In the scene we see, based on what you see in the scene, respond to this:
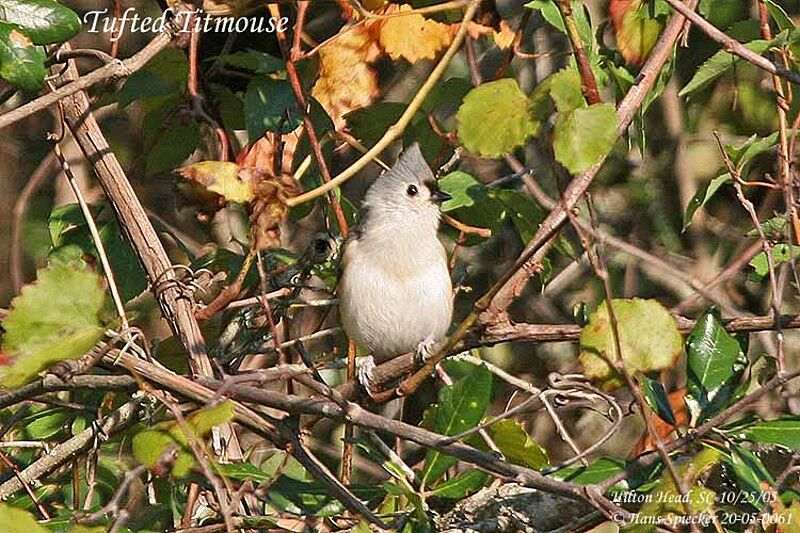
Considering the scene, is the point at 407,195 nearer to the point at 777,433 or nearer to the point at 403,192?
the point at 403,192

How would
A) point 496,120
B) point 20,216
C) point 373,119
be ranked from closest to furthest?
1. point 496,120
2. point 373,119
3. point 20,216

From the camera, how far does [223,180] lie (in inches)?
94.6

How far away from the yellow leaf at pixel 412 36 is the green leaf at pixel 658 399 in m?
0.91

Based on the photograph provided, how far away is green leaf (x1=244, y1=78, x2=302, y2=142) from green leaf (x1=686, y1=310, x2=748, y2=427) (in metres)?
0.94

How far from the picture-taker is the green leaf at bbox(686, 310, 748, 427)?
220 cm

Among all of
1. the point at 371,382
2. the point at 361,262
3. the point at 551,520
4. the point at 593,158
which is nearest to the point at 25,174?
the point at 361,262

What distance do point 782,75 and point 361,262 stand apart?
142 centimetres

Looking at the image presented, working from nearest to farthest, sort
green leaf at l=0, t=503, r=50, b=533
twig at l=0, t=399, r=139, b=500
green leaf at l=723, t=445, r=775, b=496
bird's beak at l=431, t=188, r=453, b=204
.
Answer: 1. green leaf at l=0, t=503, r=50, b=533
2. green leaf at l=723, t=445, r=775, b=496
3. twig at l=0, t=399, r=139, b=500
4. bird's beak at l=431, t=188, r=453, b=204

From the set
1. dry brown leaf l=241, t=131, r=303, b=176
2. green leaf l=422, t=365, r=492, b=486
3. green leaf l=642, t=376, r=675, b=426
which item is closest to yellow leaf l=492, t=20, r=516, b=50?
dry brown leaf l=241, t=131, r=303, b=176

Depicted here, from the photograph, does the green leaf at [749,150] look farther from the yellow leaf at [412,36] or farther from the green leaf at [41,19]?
the green leaf at [41,19]

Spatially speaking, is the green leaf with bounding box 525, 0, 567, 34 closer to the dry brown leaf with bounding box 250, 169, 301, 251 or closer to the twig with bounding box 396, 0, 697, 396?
the twig with bounding box 396, 0, 697, 396

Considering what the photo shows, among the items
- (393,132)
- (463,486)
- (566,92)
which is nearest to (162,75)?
(393,132)

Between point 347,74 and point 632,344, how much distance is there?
114 centimetres

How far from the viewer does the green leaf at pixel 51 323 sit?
5.41 feet
